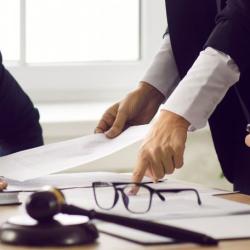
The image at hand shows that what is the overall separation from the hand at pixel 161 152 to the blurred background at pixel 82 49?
129 cm

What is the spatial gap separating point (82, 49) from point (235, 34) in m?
1.47

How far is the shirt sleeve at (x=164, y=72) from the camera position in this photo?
160 centimetres

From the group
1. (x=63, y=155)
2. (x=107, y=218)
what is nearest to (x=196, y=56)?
(x=63, y=155)

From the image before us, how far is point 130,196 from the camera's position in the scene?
1.24 meters

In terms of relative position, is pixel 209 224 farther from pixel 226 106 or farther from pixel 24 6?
pixel 24 6

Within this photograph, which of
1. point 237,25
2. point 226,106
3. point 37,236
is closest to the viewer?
point 37,236

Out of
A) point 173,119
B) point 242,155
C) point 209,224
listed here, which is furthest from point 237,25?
point 209,224

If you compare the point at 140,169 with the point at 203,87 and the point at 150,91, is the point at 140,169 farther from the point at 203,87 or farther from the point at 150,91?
the point at 150,91

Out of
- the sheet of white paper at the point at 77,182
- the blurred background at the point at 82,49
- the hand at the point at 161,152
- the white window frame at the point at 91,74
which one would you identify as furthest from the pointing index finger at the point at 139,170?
the white window frame at the point at 91,74

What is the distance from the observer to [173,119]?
1.30 m

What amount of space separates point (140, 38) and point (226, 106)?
1296 mm

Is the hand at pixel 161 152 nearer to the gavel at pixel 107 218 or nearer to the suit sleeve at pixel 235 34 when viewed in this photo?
the suit sleeve at pixel 235 34

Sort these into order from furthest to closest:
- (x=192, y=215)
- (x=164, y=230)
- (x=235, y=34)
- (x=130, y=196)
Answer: (x=235, y=34) < (x=130, y=196) < (x=192, y=215) < (x=164, y=230)

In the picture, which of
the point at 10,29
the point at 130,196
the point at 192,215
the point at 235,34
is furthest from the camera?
the point at 10,29
